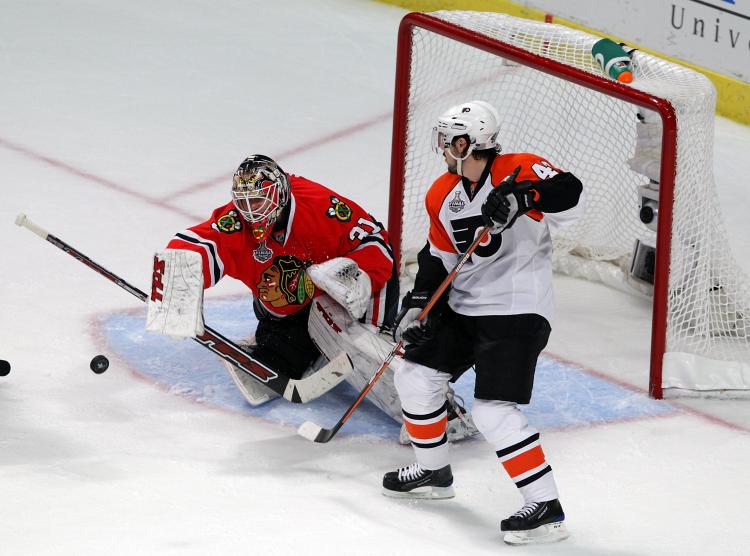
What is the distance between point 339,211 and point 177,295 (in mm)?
476

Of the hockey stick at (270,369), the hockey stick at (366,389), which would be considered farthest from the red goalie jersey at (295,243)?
the hockey stick at (366,389)

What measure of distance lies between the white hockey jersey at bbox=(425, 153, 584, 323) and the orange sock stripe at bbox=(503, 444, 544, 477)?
11.9 inches

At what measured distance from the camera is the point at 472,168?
3229 millimetres

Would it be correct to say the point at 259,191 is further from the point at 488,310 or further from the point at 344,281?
the point at 488,310

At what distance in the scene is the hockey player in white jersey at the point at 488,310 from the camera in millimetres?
3125

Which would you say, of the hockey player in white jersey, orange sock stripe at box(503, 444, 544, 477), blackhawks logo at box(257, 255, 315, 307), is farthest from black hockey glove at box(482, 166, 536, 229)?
blackhawks logo at box(257, 255, 315, 307)

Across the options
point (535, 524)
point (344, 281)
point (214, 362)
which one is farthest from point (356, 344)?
point (535, 524)

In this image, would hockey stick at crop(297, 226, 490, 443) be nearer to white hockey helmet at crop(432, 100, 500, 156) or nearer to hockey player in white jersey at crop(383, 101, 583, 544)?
hockey player in white jersey at crop(383, 101, 583, 544)

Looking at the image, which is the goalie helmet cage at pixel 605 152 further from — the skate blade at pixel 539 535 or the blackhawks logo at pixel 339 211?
the skate blade at pixel 539 535

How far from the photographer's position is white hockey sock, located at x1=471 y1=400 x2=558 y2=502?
312 cm

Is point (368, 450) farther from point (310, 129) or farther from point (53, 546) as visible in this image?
point (310, 129)

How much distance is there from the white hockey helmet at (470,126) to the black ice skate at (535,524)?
78cm

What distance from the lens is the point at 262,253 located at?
373 centimetres

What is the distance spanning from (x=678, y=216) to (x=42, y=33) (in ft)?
12.9
